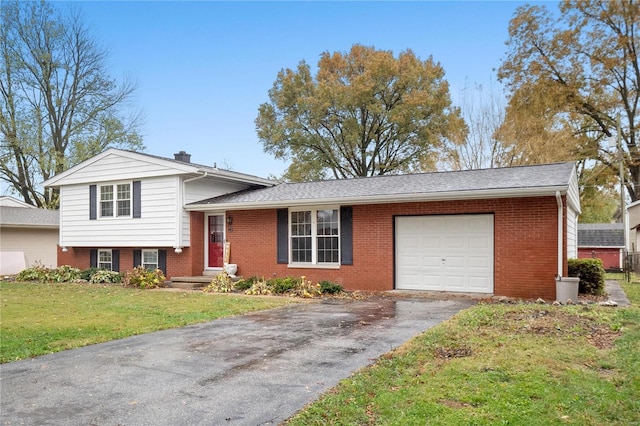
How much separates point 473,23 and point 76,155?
24259 mm

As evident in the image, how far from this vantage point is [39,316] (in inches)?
373

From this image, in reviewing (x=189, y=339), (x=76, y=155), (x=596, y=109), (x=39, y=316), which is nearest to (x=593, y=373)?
(x=189, y=339)

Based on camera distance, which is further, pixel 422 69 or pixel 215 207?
pixel 422 69

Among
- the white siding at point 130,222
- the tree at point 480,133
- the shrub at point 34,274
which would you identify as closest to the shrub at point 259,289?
the white siding at point 130,222

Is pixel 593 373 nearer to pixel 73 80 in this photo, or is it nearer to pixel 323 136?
pixel 323 136

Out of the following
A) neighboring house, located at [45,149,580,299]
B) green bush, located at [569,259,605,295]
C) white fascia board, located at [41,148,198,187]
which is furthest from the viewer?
white fascia board, located at [41,148,198,187]

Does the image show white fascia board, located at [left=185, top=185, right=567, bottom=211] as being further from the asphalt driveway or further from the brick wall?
the asphalt driveway

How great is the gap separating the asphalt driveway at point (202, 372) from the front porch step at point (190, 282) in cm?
699

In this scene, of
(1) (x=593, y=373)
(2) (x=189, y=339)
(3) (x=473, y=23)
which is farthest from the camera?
(3) (x=473, y=23)

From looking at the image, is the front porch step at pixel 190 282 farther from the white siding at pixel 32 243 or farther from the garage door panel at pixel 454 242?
the white siding at pixel 32 243

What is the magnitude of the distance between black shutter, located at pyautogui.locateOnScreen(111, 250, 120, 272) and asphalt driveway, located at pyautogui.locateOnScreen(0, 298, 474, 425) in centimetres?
1125

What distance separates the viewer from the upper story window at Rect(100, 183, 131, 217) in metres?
17.5

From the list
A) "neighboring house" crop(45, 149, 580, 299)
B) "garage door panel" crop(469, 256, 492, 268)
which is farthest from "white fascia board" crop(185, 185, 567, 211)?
"garage door panel" crop(469, 256, 492, 268)

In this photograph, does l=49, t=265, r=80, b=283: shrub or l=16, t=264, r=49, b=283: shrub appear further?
l=16, t=264, r=49, b=283: shrub
